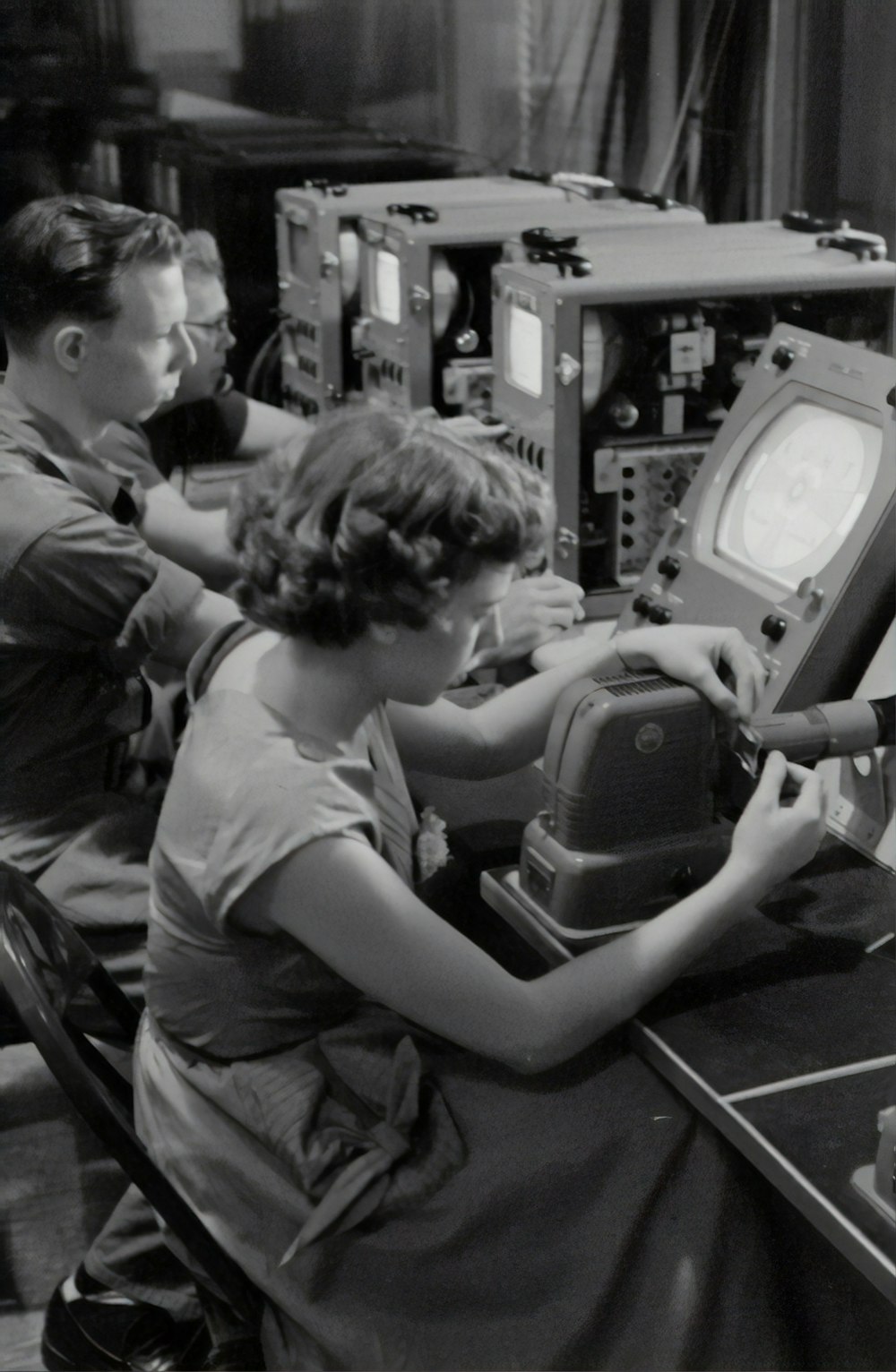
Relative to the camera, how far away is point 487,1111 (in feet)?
4.44

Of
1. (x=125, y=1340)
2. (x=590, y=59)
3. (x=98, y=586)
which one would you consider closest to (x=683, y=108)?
(x=590, y=59)

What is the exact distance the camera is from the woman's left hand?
4.69ft

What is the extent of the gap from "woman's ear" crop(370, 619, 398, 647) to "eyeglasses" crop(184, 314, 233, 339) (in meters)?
0.87

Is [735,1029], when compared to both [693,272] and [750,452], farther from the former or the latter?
[693,272]

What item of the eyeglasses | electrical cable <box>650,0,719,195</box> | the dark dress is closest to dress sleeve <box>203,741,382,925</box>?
the dark dress

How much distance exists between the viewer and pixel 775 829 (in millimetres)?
1367

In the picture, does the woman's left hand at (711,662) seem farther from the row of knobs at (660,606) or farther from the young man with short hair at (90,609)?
the young man with short hair at (90,609)

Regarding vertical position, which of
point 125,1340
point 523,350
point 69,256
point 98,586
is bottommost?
point 125,1340

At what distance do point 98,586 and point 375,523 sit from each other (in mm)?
677

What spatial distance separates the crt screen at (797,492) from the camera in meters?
1.74

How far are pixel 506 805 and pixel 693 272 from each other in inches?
33.6

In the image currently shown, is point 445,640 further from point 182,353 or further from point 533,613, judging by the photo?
point 182,353

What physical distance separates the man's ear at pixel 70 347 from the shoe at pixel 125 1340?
3.67 ft

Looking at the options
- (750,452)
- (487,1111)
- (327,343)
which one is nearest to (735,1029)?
(487,1111)
